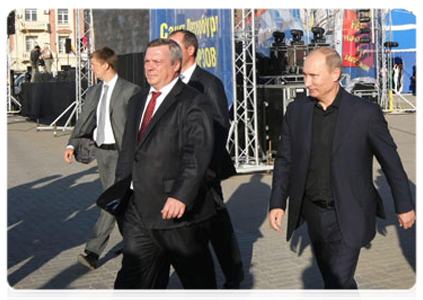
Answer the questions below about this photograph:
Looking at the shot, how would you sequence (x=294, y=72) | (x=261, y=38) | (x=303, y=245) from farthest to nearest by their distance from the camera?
(x=261, y=38)
(x=294, y=72)
(x=303, y=245)

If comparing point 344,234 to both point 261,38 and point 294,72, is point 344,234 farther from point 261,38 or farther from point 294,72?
point 261,38

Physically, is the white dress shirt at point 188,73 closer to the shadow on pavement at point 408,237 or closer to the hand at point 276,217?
the hand at point 276,217

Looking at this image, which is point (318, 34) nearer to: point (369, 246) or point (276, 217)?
point (369, 246)

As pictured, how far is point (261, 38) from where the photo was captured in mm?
17594

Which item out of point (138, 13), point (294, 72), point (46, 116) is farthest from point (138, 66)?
point (46, 116)

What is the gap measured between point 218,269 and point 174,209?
2375 mm

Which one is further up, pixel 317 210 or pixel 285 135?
pixel 285 135

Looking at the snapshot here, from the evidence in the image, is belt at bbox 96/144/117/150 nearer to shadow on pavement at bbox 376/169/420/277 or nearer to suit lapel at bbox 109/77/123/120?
suit lapel at bbox 109/77/123/120

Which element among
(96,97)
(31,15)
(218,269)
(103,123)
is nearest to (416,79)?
(218,269)

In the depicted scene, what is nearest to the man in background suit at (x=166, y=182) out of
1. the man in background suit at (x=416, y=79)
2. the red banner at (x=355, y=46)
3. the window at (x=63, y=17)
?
the red banner at (x=355, y=46)

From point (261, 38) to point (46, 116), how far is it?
9.67 metres

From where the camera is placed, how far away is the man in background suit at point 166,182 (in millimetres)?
3688

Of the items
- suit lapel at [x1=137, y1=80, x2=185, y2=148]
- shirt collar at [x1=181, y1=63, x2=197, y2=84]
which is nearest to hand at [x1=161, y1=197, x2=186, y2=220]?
suit lapel at [x1=137, y1=80, x2=185, y2=148]

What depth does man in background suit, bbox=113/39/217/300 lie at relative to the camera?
3688 mm
